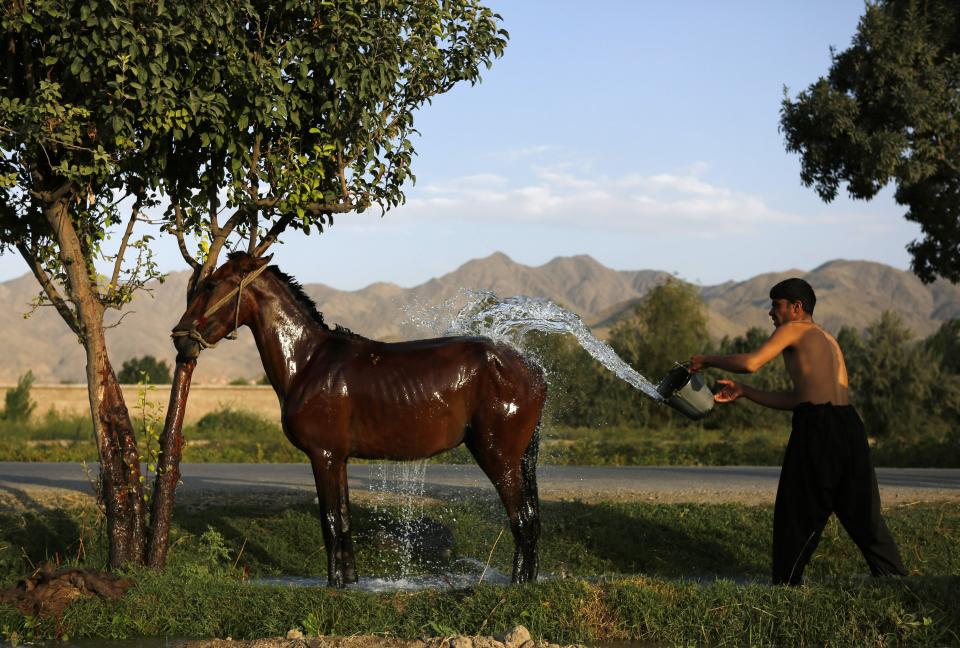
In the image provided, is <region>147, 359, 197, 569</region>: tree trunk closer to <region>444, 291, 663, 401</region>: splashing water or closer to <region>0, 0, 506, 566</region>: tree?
<region>0, 0, 506, 566</region>: tree

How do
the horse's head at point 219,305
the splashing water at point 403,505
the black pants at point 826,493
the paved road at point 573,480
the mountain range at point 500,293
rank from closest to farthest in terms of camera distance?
1. the black pants at point 826,493
2. the horse's head at point 219,305
3. the splashing water at point 403,505
4. the paved road at point 573,480
5. the mountain range at point 500,293

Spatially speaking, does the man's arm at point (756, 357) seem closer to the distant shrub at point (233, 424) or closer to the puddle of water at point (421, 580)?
the puddle of water at point (421, 580)

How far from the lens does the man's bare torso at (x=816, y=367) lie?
7035 mm

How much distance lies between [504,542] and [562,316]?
2.71 metres

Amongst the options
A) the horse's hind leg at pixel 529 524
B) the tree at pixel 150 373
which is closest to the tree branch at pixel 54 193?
the horse's hind leg at pixel 529 524

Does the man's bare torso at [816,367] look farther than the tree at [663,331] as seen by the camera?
No

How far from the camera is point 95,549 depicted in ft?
31.5

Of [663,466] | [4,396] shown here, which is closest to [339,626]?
[663,466]

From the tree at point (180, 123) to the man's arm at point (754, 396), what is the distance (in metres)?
3.27

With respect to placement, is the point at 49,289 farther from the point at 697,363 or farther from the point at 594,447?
the point at 594,447

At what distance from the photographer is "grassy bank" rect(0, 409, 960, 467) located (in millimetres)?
20656

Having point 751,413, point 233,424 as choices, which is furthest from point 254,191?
point 751,413

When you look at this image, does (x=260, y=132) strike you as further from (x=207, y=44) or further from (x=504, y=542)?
(x=504, y=542)

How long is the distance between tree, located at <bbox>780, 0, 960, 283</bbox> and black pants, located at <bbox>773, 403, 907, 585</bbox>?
14098 mm
